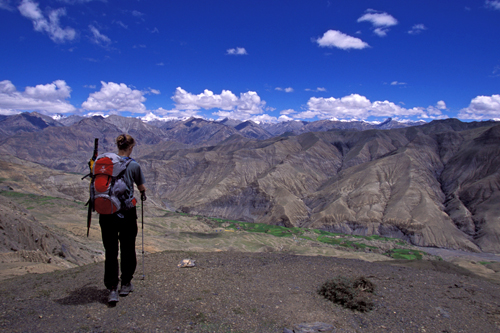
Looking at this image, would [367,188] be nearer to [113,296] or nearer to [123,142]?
[123,142]

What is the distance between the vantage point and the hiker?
511cm

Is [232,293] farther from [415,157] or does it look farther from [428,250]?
[415,157]

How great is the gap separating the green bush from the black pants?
14.0 feet

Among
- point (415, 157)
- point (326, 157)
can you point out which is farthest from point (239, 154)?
point (415, 157)

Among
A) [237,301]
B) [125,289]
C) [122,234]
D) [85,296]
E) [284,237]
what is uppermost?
[122,234]

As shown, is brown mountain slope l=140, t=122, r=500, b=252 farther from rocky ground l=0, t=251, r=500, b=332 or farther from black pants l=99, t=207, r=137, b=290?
black pants l=99, t=207, r=137, b=290

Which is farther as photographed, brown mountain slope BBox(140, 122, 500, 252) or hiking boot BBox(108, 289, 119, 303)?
brown mountain slope BBox(140, 122, 500, 252)

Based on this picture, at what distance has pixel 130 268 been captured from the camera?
5500 mm

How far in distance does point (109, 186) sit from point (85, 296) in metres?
2.26

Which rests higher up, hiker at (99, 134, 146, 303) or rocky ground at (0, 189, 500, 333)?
hiker at (99, 134, 146, 303)

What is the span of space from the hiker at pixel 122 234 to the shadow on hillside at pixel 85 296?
0.26 meters

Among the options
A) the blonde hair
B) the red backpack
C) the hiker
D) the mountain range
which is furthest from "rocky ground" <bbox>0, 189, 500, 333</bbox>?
the mountain range

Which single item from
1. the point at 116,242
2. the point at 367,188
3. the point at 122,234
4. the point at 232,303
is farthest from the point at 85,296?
the point at 367,188

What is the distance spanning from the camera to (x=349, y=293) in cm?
634
